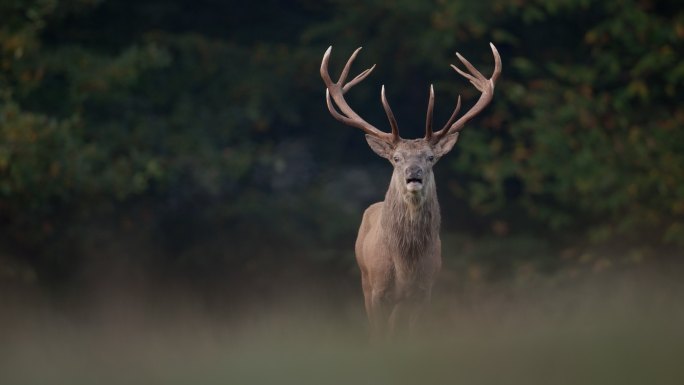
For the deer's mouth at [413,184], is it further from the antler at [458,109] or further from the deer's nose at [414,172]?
the antler at [458,109]

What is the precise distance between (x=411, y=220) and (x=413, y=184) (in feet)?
1.38

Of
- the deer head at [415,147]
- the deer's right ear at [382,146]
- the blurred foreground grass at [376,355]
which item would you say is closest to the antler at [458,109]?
the deer head at [415,147]

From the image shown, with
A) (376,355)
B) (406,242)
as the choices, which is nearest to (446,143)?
(406,242)

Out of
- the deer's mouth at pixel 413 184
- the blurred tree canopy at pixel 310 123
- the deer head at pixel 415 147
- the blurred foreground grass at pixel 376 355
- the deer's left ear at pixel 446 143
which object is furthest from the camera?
the blurred tree canopy at pixel 310 123

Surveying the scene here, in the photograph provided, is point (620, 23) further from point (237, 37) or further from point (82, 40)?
point (82, 40)

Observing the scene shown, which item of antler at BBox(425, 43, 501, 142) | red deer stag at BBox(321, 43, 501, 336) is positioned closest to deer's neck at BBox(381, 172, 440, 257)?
red deer stag at BBox(321, 43, 501, 336)

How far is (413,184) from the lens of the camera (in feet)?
31.0

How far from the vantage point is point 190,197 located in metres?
19.7

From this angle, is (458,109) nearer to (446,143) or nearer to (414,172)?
(446,143)

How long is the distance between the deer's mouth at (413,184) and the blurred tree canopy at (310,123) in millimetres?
7874

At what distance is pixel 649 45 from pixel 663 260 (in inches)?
110

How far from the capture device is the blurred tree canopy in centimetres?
1777

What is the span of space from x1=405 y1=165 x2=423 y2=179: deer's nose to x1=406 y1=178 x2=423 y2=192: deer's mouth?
21mm

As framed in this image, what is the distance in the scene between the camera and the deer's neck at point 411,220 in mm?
9758
